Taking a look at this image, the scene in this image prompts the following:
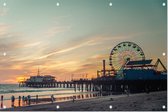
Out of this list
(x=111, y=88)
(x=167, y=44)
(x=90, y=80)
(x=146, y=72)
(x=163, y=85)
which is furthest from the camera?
(x=90, y=80)

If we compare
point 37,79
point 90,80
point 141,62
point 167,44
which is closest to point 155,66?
point 141,62

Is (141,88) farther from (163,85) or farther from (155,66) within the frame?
(155,66)

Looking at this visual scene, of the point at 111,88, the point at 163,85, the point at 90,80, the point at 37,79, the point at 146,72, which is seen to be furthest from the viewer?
the point at 37,79

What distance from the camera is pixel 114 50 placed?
183ft

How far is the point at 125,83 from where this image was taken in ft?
188

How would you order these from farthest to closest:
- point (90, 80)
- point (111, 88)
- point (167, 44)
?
1. point (90, 80)
2. point (111, 88)
3. point (167, 44)

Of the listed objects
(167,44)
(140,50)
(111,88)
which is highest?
(140,50)

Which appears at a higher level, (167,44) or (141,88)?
(167,44)

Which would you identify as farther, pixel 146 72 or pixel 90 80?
pixel 90 80

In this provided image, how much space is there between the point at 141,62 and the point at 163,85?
7739 mm

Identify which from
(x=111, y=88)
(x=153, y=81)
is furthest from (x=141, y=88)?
(x=111, y=88)

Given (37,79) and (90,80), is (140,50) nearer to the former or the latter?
(90,80)

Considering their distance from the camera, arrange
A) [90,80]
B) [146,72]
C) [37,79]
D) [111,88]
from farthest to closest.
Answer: [37,79], [90,80], [111,88], [146,72]

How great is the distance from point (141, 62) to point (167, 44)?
50.0 meters
